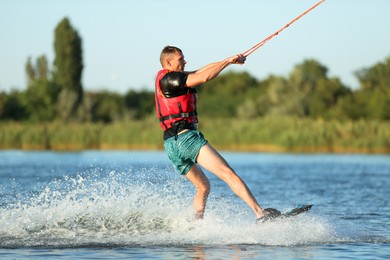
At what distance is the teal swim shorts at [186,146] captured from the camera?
9.66 metres

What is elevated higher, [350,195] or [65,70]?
[65,70]

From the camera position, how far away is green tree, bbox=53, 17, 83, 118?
229 ft

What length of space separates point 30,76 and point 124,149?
58.9m

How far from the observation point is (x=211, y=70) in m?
9.14

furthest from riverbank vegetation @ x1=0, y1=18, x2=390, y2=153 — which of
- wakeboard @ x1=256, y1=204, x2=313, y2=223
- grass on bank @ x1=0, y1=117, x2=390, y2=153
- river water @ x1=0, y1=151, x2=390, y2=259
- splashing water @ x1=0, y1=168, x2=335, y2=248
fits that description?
wakeboard @ x1=256, y1=204, x2=313, y2=223

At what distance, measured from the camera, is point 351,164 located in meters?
29.3

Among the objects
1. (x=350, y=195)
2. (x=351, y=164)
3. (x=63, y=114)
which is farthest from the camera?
(x=63, y=114)

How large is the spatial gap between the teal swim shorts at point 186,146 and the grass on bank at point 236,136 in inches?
1100

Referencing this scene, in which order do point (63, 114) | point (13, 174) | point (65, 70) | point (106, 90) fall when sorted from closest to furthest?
point (13, 174) → point (63, 114) → point (65, 70) → point (106, 90)

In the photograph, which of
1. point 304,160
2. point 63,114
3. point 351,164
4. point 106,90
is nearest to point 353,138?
point 304,160

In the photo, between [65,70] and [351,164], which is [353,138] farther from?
[65,70]

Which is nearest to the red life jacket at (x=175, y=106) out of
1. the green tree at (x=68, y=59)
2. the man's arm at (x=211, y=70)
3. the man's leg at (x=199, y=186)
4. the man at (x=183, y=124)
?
the man at (x=183, y=124)

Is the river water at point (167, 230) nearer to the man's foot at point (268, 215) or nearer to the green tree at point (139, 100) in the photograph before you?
the man's foot at point (268, 215)

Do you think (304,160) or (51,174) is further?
(304,160)
